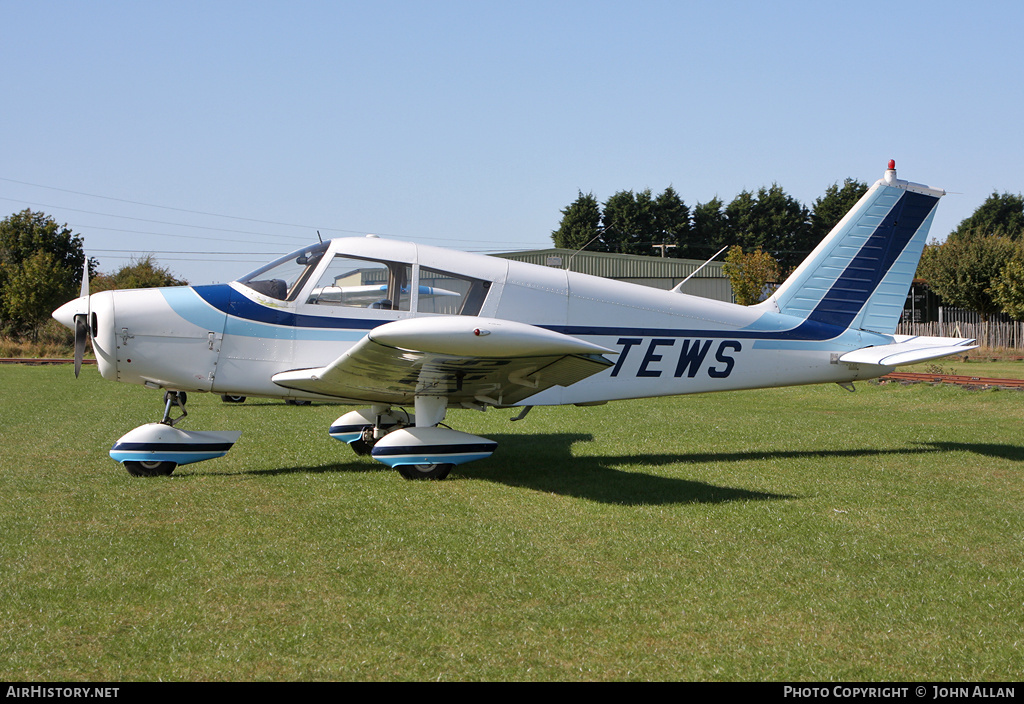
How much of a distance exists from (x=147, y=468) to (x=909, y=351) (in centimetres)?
823

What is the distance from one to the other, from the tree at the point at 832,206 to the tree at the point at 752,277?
2912cm

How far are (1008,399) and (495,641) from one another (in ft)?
44.7

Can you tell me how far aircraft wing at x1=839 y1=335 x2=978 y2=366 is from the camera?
910cm

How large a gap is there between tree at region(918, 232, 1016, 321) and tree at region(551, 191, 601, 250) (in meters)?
32.0

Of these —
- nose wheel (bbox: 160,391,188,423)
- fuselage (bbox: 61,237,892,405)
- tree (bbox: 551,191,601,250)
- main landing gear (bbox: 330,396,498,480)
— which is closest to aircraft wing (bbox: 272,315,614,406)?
main landing gear (bbox: 330,396,498,480)

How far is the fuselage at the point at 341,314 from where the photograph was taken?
790cm

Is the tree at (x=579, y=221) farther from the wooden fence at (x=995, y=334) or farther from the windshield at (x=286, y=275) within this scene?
the windshield at (x=286, y=275)

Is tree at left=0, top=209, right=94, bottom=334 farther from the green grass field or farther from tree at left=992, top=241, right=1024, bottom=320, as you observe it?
tree at left=992, top=241, right=1024, bottom=320

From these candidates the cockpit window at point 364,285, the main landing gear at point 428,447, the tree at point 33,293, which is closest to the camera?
the main landing gear at point 428,447

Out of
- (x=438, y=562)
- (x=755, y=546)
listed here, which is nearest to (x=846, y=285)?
(x=755, y=546)

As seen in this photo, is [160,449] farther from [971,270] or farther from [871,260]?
[971,270]

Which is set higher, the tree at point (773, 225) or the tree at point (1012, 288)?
the tree at point (773, 225)

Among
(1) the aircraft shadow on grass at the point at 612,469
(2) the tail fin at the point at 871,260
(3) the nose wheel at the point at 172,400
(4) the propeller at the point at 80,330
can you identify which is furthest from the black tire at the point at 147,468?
(2) the tail fin at the point at 871,260

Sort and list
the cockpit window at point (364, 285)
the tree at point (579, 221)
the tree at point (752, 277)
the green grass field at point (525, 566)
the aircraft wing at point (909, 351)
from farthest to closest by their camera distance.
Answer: the tree at point (579, 221) → the tree at point (752, 277) → the aircraft wing at point (909, 351) → the cockpit window at point (364, 285) → the green grass field at point (525, 566)
